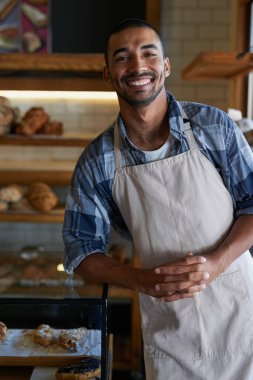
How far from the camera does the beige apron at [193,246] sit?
1336mm

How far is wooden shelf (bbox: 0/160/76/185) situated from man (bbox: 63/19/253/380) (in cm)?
162

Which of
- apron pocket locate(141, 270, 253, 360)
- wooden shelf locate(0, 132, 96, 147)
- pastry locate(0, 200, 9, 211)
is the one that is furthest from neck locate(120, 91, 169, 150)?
pastry locate(0, 200, 9, 211)

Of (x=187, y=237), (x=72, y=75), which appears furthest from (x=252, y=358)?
(x=72, y=75)

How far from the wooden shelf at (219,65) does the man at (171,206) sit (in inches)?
40.3

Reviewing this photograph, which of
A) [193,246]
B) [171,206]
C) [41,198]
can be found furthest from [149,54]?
[41,198]

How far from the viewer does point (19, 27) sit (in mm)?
3572

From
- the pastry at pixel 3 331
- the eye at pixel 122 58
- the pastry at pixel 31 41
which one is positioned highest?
the pastry at pixel 31 41

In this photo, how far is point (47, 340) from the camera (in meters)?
1.86

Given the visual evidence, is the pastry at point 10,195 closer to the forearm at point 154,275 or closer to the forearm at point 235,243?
the forearm at point 154,275

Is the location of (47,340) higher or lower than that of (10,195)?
Answer: lower

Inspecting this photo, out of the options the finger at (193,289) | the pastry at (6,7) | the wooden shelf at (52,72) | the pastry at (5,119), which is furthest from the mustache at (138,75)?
the pastry at (6,7)

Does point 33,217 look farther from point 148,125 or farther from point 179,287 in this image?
point 179,287

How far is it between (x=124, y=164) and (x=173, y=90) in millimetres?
2490

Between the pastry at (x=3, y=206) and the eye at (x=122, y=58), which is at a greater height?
the eye at (x=122, y=58)
